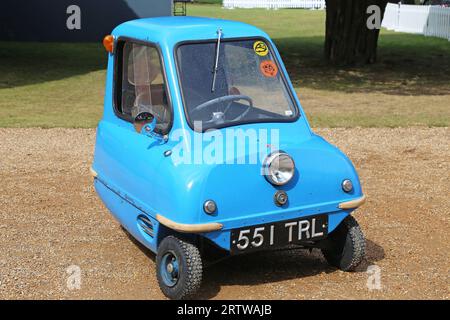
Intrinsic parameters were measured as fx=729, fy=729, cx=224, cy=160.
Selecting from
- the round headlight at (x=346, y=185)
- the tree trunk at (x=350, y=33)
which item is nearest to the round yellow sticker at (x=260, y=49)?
the round headlight at (x=346, y=185)

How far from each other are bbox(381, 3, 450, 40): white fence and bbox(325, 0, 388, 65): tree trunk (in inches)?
352

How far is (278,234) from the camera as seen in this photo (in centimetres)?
519

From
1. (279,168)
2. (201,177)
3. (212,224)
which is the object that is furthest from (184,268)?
(279,168)

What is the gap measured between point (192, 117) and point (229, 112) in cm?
32

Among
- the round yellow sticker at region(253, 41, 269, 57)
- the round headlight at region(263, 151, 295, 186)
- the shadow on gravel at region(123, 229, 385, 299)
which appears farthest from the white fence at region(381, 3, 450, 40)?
the round headlight at region(263, 151, 295, 186)

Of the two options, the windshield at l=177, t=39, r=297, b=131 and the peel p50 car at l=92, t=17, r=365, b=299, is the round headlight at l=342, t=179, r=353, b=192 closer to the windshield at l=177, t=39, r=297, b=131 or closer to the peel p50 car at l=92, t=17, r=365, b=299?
the peel p50 car at l=92, t=17, r=365, b=299

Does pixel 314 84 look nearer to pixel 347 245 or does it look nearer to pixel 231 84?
pixel 231 84

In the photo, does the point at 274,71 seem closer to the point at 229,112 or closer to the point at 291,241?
the point at 229,112

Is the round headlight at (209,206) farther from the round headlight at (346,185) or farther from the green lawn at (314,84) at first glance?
the green lawn at (314,84)

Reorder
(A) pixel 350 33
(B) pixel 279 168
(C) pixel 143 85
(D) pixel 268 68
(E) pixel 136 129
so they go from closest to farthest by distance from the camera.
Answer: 1. (B) pixel 279 168
2. (E) pixel 136 129
3. (D) pixel 268 68
4. (C) pixel 143 85
5. (A) pixel 350 33

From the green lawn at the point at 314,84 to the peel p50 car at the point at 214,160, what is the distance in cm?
615

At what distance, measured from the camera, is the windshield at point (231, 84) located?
216 inches

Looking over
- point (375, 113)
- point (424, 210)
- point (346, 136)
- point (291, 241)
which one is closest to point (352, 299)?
point (291, 241)

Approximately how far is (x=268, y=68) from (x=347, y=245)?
1.53 m
